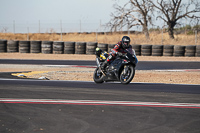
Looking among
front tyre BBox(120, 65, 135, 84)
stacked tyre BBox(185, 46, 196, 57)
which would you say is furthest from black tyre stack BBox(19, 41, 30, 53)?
front tyre BBox(120, 65, 135, 84)

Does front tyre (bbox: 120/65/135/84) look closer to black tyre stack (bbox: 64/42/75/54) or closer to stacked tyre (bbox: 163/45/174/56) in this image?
stacked tyre (bbox: 163/45/174/56)

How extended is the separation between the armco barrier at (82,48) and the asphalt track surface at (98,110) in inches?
620

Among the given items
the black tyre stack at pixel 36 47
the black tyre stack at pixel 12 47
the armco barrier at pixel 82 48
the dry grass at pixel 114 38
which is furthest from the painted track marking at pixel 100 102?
the dry grass at pixel 114 38

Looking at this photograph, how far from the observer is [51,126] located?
16.8 ft

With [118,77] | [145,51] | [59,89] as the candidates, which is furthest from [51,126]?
[145,51]

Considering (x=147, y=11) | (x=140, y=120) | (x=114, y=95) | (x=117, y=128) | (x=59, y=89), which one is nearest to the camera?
(x=117, y=128)

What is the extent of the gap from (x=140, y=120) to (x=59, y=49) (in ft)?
68.5

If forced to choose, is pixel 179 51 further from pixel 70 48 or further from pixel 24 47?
pixel 24 47

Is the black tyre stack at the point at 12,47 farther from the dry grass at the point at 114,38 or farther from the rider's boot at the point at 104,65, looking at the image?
the rider's boot at the point at 104,65

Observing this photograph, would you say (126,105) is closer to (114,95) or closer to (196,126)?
(114,95)

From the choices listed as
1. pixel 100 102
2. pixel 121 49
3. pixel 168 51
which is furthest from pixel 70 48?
pixel 100 102

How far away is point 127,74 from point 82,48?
15.4m

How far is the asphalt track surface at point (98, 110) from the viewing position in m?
5.06

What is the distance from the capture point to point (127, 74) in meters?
10.3
